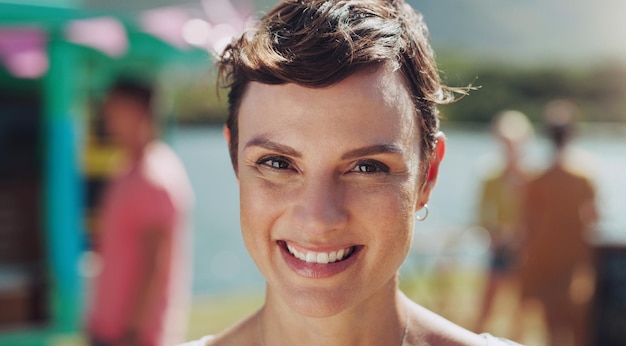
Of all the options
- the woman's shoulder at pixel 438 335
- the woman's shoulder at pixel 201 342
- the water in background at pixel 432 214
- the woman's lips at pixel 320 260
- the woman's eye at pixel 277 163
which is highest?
the woman's eye at pixel 277 163

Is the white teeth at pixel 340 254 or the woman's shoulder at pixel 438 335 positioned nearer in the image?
the white teeth at pixel 340 254

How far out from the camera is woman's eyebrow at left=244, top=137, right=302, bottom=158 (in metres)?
1.07

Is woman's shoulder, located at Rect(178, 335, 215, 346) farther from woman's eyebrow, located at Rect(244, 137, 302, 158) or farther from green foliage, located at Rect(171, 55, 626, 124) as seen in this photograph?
green foliage, located at Rect(171, 55, 626, 124)

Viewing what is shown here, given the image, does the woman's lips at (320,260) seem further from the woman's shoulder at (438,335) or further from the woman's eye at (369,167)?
the woman's shoulder at (438,335)

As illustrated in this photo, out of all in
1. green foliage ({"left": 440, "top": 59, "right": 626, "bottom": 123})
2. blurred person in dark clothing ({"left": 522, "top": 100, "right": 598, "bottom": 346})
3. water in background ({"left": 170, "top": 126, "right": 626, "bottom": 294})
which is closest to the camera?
blurred person in dark clothing ({"left": 522, "top": 100, "right": 598, "bottom": 346})

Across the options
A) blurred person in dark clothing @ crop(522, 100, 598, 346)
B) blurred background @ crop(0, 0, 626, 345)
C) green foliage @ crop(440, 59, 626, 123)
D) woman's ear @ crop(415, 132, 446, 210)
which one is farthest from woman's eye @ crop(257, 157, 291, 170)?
green foliage @ crop(440, 59, 626, 123)

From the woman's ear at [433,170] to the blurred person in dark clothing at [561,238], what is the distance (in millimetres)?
3625

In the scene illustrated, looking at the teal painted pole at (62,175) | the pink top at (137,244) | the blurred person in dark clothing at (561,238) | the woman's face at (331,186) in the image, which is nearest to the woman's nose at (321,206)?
the woman's face at (331,186)

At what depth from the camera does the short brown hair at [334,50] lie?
1.06 meters

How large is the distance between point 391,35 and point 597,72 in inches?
1824

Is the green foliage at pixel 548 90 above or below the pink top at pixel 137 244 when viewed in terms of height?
below

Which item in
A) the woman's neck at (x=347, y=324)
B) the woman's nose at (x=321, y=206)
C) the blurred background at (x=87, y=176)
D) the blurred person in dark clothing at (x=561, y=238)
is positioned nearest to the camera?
the woman's nose at (x=321, y=206)

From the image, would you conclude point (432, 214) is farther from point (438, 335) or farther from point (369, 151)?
point (369, 151)

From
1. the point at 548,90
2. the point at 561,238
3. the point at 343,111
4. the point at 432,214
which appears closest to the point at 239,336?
the point at 343,111
